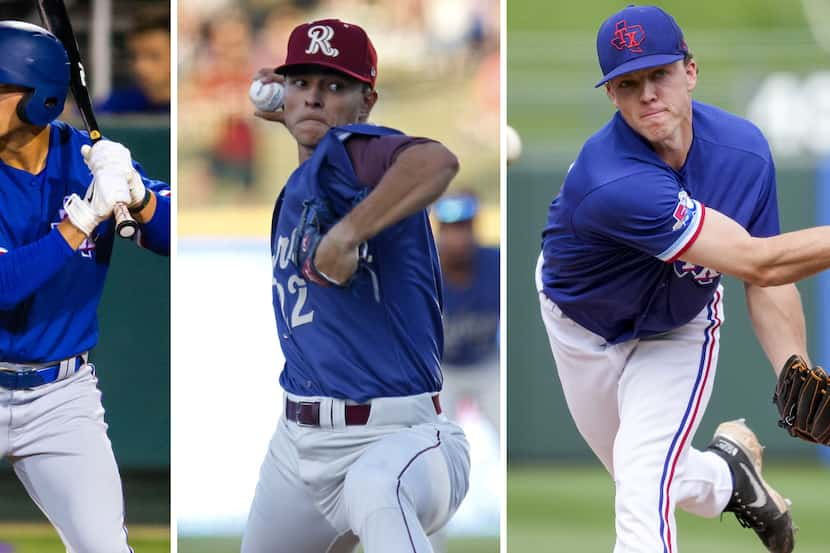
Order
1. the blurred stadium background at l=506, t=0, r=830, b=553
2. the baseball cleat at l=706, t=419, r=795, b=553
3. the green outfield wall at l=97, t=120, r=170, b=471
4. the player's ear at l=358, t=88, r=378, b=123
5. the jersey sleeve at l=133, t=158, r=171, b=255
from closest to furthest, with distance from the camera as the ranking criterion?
the player's ear at l=358, t=88, r=378, b=123, the jersey sleeve at l=133, t=158, r=171, b=255, the baseball cleat at l=706, t=419, r=795, b=553, the green outfield wall at l=97, t=120, r=170, b=471, the blurred stadium background at l=506, t=0, r=830, b=553

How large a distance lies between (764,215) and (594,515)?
316 centimetres

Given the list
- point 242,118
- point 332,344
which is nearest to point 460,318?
point 242,118

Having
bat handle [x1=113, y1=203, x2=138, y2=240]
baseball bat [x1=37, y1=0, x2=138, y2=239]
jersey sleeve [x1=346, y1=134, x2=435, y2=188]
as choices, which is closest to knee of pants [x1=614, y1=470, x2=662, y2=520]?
jersey sleeve [x1=346, y1=134, x2=435, y2=188]

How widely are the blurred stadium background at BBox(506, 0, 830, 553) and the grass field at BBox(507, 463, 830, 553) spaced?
0.03m

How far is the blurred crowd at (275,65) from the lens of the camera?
8.34m

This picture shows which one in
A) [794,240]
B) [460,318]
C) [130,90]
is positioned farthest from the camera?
[460,318]

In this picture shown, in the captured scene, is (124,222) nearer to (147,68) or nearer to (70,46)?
(70,46)

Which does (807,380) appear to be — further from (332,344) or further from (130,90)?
(130,90)

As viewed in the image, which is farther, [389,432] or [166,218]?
[166,218]

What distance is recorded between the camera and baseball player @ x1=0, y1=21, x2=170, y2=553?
3584 millimetres

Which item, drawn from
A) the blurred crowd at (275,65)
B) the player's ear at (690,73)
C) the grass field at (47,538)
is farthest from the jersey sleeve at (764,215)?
the blurred crowd at (275,65)

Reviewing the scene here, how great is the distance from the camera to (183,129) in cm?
841

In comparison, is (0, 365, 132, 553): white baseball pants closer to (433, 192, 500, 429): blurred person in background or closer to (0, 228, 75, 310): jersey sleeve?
(0, 228, 75, 310): jersey sleeve

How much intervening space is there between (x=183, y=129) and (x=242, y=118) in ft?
1.21
